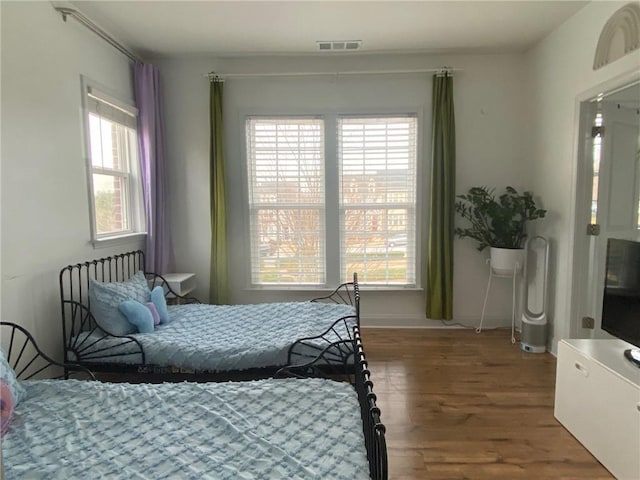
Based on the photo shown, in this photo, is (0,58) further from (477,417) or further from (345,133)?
(477,417)

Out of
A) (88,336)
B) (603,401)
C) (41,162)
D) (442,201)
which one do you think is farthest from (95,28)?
(603,401)

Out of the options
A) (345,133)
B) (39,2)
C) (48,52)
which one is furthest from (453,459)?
(39,2)

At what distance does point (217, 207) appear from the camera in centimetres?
389

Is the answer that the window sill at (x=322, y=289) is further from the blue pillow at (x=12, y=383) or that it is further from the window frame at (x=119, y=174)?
the blue pillow at (x=12, y=383)

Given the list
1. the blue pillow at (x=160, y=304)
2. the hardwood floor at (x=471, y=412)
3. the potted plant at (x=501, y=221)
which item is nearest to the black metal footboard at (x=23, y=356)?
the blue pillow at (x=160, y=304)

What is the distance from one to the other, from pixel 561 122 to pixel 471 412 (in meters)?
2.54

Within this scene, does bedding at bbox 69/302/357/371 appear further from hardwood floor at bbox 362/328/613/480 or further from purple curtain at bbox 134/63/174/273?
purple curtain at bbox 134/63/174/273

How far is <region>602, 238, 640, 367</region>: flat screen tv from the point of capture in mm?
2170

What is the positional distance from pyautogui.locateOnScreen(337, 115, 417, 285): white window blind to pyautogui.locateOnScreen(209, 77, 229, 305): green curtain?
122 cm

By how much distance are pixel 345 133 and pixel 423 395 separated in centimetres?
256

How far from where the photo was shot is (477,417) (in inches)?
96.6

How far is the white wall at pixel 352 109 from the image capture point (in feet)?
12.7

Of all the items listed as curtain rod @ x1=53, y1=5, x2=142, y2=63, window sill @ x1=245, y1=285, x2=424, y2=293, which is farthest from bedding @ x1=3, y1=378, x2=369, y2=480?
curtain rod @ x1=53, y1=5, x2=142, y2=63

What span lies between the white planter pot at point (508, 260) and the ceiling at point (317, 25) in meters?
1.96
